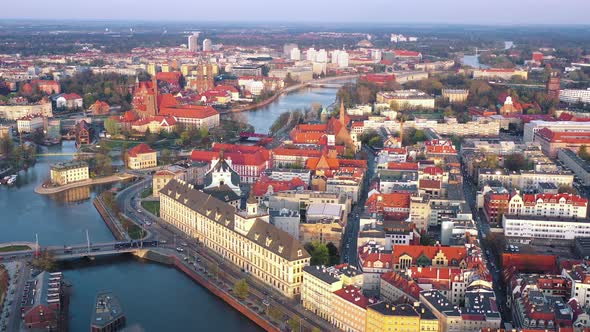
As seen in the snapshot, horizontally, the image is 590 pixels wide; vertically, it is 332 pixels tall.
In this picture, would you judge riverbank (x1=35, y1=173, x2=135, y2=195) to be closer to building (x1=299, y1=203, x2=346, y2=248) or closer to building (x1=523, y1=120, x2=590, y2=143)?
building (x1=299, y1=203, x2=346, y2=248)

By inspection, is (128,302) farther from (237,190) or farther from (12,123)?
(12,123)

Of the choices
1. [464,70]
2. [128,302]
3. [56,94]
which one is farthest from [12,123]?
[464,70]

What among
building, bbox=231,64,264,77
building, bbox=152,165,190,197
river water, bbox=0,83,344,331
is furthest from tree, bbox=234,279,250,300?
building, bbox=231,64,264,77

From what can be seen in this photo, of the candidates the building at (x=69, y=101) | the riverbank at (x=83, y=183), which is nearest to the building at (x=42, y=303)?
the riverbank at (x=83, y=183)

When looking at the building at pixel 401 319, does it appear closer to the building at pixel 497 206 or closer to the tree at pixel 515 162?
the building at pixel 497 206

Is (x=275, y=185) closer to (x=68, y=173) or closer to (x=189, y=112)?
(x=68, y=173)

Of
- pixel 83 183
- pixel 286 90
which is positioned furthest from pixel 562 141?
pixel 286 90
